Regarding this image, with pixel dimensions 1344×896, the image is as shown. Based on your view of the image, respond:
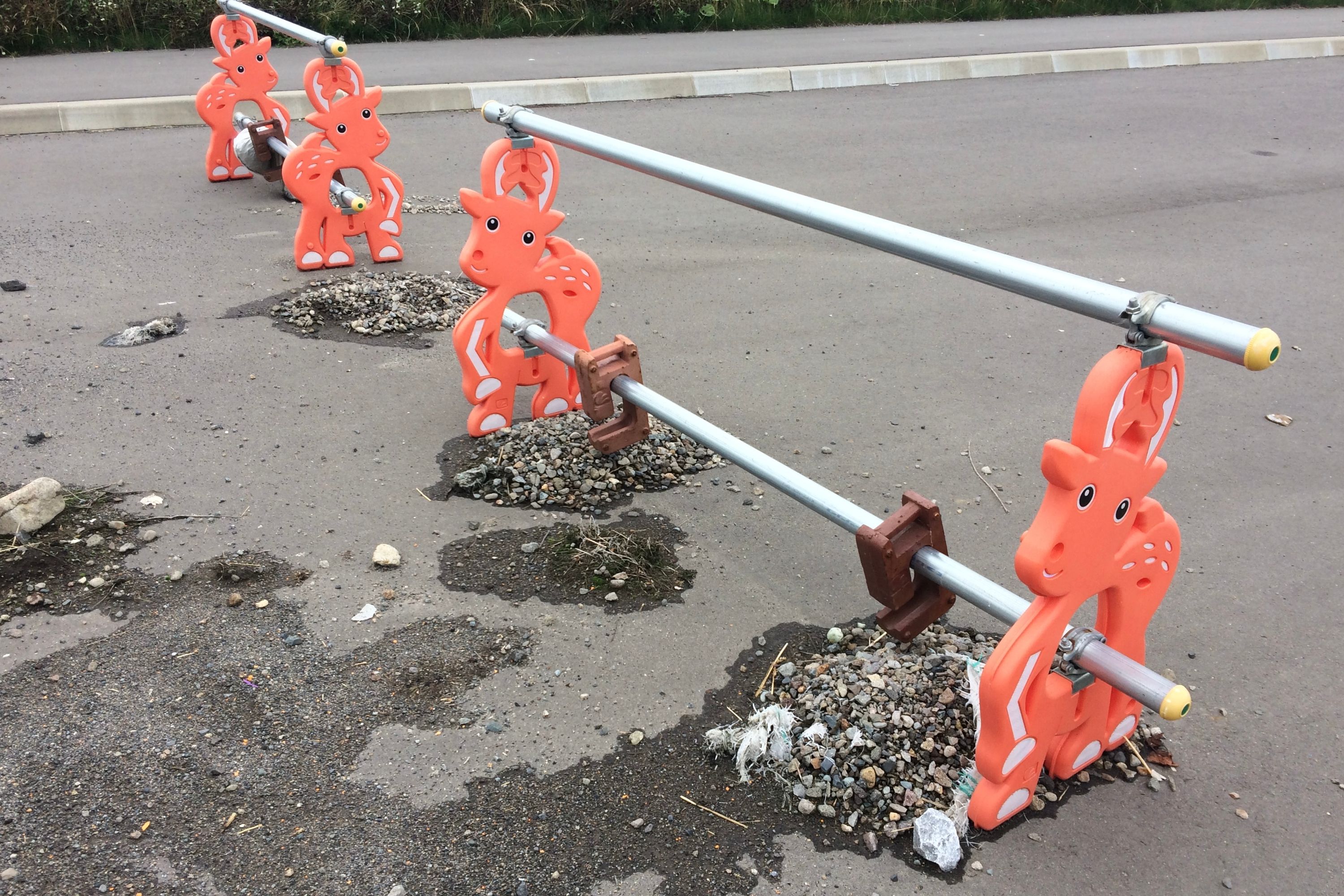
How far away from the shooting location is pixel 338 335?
592 centimetres

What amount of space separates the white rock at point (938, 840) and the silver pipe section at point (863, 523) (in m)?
0.56

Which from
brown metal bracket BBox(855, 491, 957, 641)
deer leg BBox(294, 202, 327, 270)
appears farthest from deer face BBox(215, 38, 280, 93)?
brown metal bracket BBox(855, 491, 957, 641)

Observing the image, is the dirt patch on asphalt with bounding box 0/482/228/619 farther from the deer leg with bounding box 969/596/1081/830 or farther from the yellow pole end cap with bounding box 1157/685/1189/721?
the yellow pole end cap with bounding box 1157/685/1189/721

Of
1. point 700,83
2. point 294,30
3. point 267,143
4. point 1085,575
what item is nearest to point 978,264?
point 1085,575

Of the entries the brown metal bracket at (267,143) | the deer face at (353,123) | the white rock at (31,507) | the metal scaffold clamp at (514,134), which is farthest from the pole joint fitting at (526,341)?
the brown metal bracket at (267,143)

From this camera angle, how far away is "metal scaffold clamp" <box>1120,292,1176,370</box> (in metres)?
2.21

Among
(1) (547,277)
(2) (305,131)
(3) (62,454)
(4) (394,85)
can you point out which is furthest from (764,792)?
(4) (394,85)

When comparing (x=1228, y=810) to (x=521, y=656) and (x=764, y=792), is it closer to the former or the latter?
(x=764, y=792)

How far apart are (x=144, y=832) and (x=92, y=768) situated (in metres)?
0.33

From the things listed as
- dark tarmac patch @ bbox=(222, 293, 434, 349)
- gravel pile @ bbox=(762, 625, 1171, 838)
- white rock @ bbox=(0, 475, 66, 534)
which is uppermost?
dark tarmac patch @ bbox=(222, 293, 434, 349)

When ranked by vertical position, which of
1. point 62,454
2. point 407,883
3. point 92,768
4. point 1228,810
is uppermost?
point 62,454

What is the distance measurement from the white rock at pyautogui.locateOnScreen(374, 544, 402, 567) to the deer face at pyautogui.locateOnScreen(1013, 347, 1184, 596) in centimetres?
245

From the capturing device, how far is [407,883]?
266 centimetres

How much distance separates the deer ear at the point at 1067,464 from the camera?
2.28 meters
